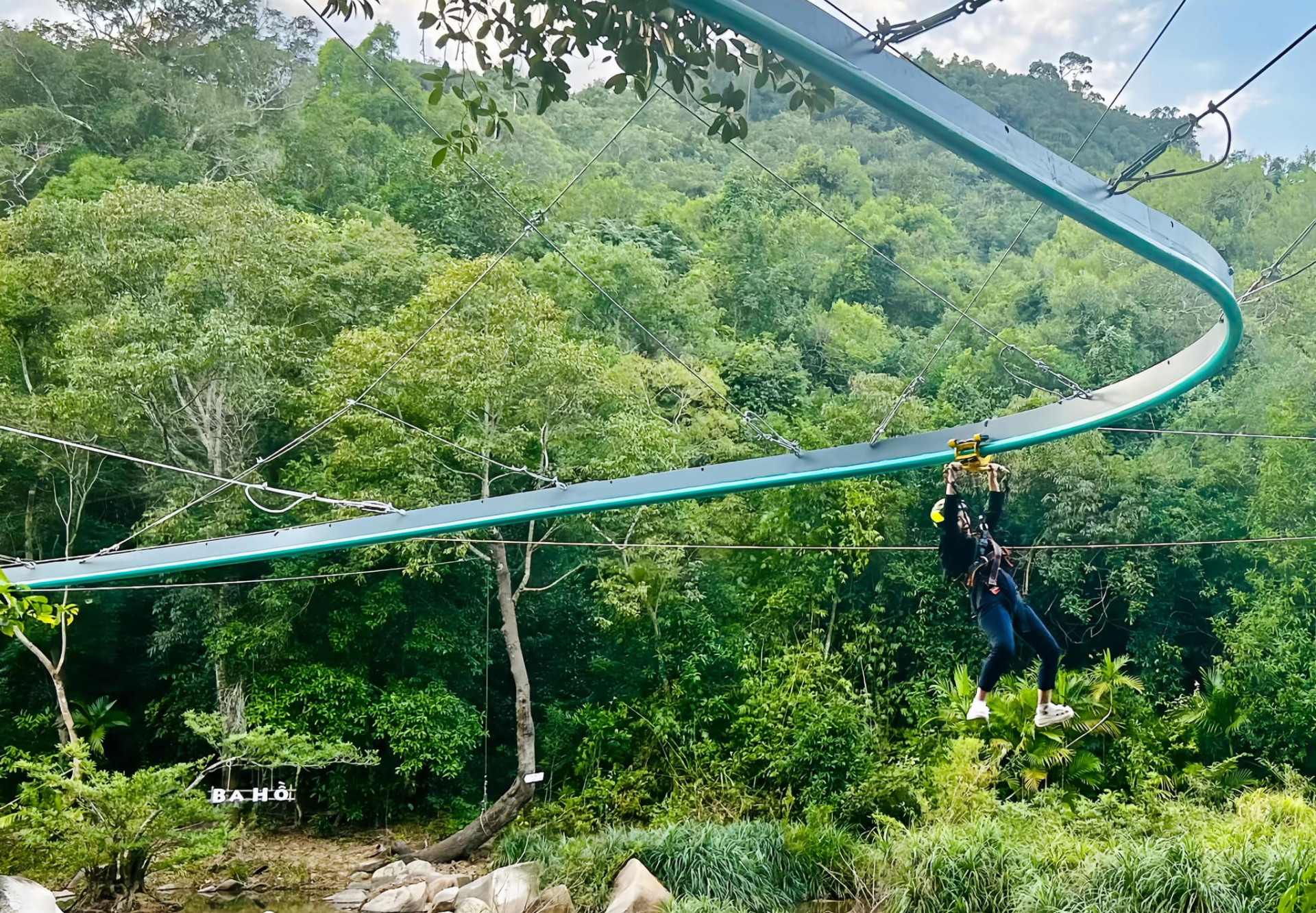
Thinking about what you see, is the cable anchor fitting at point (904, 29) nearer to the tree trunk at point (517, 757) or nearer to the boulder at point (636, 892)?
the boulder at point (636, 892)

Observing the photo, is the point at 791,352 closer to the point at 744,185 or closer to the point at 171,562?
the point at 744,185

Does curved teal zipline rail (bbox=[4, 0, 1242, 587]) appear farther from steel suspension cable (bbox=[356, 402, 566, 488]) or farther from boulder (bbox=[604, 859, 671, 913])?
boulder (bbox=[604, 859, 671, 913])

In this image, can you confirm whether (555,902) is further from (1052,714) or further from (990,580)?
(990,580)

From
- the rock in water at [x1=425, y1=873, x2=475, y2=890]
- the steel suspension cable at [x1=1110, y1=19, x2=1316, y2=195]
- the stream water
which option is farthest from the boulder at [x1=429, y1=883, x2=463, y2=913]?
the steel suspension cable at [x1=1110, y1=19, x2=1316, y2=195]

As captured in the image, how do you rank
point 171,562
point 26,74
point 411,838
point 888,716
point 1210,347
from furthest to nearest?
1. point 26,74
2. point 888,716
3. point 411,838
4. point 171,562
5. point 1210,347

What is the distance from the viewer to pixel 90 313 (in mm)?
Answer: 8938

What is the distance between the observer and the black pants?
3.06 metres

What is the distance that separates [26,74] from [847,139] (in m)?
8.79

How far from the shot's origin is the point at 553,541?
8164 mm

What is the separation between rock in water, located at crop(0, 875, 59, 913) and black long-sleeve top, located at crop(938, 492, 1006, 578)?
4.60 m

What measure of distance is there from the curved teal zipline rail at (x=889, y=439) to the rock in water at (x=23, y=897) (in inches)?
83.5

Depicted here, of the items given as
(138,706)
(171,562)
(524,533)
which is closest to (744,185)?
(524,533)

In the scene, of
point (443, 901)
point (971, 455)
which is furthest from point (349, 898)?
point (971, 455)

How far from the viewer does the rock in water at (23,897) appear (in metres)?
5.02
